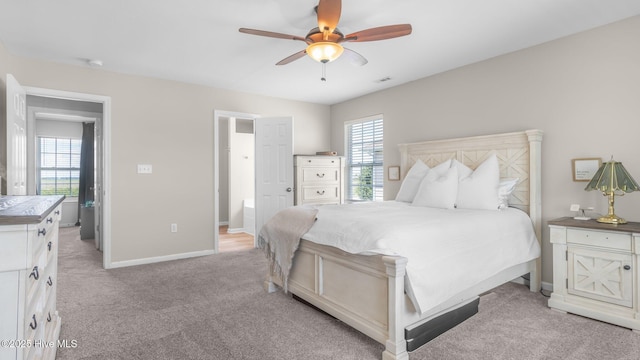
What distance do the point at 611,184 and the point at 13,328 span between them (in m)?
3.74

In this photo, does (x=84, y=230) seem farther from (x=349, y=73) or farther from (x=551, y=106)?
(x=551, y=106)

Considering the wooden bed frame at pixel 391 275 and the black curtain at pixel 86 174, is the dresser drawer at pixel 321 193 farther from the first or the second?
the black curtain at pixel 86 174

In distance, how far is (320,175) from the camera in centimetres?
539

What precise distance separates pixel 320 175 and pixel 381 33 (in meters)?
3.19

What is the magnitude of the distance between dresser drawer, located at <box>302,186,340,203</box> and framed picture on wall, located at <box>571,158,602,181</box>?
3.24 meters

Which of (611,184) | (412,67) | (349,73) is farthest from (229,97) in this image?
(611,184)

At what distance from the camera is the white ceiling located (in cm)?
256

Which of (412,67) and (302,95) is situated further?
(302,95)

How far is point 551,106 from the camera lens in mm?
3221

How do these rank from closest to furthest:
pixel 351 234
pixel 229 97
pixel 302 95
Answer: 1. pixel 351 234
2. pixel 229 97
3. pixel 302 95

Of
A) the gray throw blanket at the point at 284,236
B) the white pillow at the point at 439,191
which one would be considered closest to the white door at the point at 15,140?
the gray throw blanket at the point at 284,236

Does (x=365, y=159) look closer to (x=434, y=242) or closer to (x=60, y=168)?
(x=434, y=242)

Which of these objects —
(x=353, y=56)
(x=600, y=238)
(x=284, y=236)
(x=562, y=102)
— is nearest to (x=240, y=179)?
(x=284, y=236)

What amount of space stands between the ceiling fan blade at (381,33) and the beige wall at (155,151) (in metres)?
3.05
